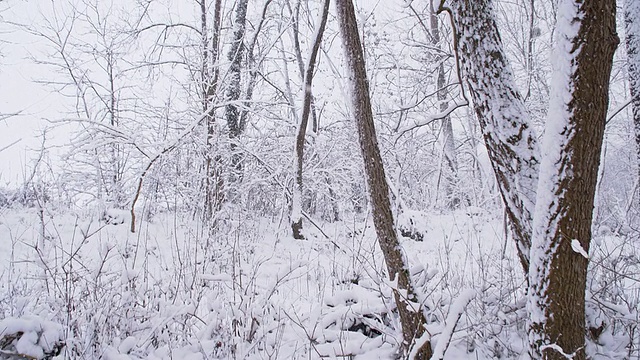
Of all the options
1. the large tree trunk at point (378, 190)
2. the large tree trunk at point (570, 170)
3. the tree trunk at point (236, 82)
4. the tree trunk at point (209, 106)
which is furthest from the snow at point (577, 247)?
the tree trunk at point (236, 82)

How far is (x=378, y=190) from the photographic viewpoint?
240cm

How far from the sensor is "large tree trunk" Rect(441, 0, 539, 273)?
2096 mm

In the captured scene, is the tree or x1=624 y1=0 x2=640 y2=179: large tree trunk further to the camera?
x1=624 y1=0 x2=640 y2=179: large tree trunk

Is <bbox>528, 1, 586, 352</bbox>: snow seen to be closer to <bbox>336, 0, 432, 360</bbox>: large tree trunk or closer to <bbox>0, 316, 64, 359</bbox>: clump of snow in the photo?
<bbox>336, 0, 432, 360</bbox>: large tree trunk

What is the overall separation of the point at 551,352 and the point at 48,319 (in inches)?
115

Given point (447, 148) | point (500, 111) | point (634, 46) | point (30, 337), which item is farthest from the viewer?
point (447, 148)

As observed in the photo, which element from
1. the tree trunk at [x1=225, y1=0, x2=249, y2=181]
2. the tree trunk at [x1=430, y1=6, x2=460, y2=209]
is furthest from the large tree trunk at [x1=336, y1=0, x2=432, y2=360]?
the tree trunk at [x1=430, y1=6, x2=460, y2=209]

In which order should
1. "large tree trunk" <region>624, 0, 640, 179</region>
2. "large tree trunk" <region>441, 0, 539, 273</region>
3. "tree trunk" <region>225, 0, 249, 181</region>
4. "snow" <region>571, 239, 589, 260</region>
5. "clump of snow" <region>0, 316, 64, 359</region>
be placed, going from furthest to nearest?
"tree trunk" <region>225, 0, 249, 181</region> < "large tree trunk" <region>624, 0, 640, 179</region> < "large tree trunk" <region>441, 0, 539, 273</region> < "clump of snow" <region>0, 316, 64, 359</region> < "snow" <region>571, 239, 589, 260</region>

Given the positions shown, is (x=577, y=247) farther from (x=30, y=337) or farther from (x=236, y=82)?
(x=236, y=82)

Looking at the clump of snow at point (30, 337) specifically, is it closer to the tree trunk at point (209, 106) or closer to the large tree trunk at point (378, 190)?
the large tree trunk at point (378, 190)

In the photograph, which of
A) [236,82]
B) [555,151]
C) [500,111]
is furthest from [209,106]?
[555,151]

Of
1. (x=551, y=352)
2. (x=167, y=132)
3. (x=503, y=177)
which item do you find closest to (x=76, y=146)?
(x=167, y=132)

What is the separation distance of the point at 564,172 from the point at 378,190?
1044 mm

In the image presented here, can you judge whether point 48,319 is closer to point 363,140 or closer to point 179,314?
point 179,314
